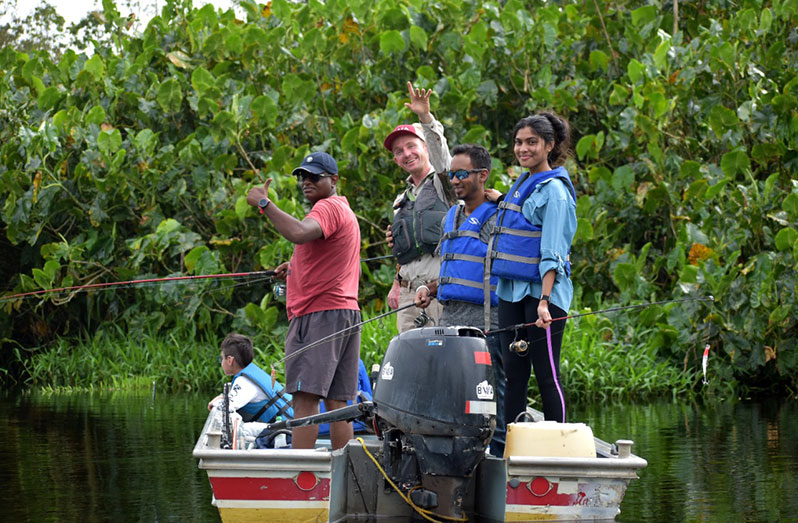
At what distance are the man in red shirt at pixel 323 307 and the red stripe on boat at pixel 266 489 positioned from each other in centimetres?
61

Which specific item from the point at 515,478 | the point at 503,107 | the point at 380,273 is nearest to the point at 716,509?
the point at 515,478

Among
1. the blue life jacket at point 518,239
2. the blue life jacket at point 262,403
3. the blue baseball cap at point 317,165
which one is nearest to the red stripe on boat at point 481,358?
the blue life jacket at point 518,239

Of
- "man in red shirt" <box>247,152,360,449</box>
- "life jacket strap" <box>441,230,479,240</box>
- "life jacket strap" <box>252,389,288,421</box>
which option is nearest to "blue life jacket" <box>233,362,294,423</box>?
"life jacket strap" <box>252,389,288,421</box>

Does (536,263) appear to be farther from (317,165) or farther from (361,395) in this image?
(361,395)

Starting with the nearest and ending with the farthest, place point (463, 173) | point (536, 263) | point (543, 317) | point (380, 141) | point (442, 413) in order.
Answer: point (442, 413), point (543, 317), point (536, 263), point (463, 173), point (380, 141)

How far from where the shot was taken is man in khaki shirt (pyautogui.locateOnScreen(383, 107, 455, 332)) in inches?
236

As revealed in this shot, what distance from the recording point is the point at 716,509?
5.21m

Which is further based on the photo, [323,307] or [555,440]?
[323,307]

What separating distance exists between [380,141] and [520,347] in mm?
7984

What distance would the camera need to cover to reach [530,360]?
5.02 meters

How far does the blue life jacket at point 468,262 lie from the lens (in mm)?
Answer: 5184

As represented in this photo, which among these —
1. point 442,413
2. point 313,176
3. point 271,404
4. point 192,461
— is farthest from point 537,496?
point 192,461

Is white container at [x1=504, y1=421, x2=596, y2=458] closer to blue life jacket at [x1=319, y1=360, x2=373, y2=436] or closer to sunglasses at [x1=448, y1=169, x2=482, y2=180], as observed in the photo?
sunglasses at [x1=448, y1=169, x2=482, y2=180]

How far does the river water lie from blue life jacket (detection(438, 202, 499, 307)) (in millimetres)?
1156
